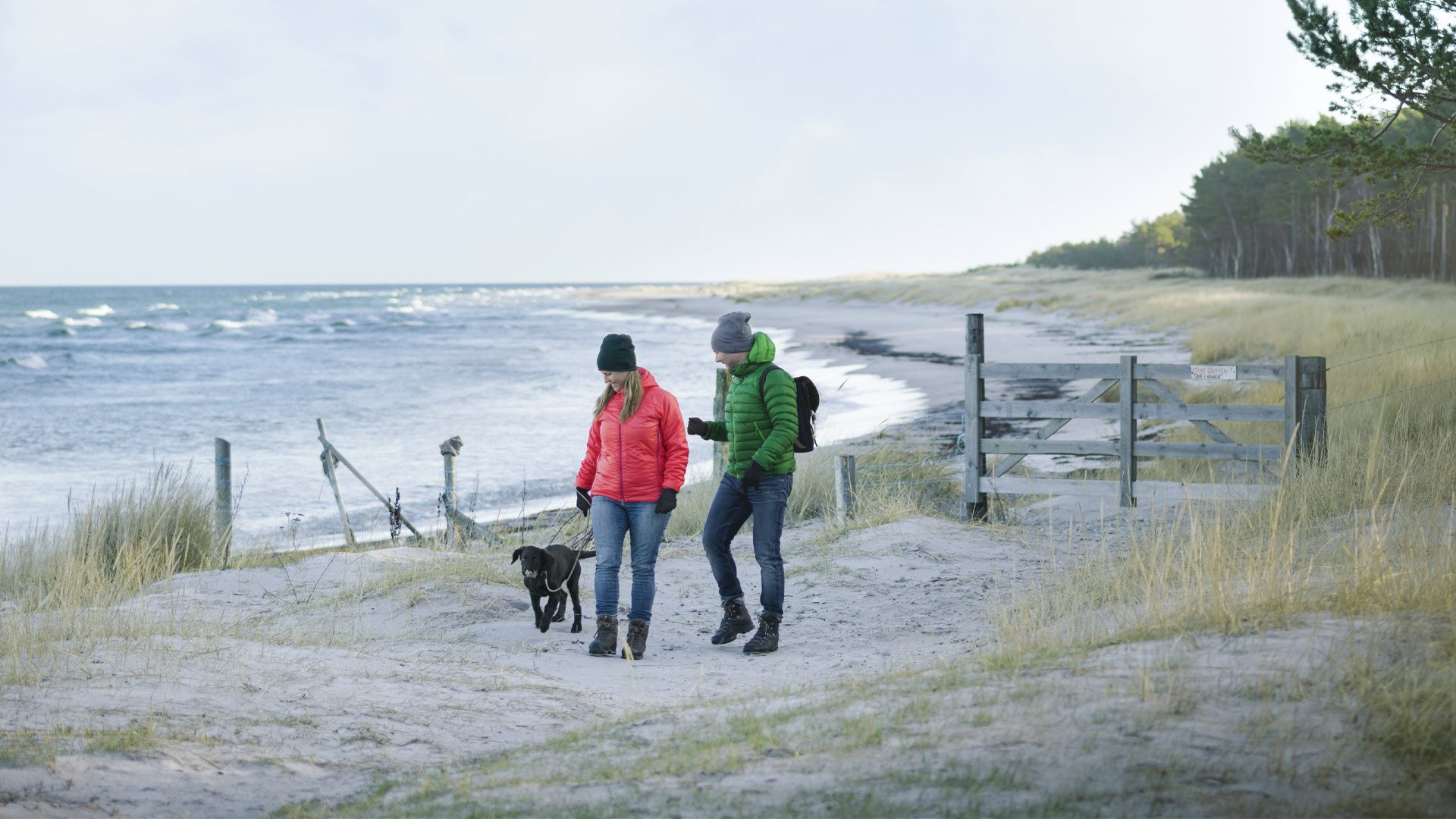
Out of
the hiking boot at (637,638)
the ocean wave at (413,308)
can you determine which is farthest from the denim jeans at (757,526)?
the ocean wave at (413,308)

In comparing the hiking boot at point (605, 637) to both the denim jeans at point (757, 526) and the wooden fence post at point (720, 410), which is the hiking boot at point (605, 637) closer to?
the denim jeans at point (757, 526)

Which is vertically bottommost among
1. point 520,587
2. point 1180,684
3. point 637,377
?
point 520,587

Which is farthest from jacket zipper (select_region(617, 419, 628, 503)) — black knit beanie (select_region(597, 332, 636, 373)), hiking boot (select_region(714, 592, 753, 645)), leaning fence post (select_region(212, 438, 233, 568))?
leaning fence post (select_region(212, 438, 233, 568))

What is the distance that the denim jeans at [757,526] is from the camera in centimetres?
650

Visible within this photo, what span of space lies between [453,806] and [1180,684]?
2.63 m

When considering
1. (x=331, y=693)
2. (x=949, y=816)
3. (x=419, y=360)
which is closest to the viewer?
(x=949, y=816)

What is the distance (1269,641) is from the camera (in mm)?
4777

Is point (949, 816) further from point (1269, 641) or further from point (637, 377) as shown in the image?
point (637, 377)

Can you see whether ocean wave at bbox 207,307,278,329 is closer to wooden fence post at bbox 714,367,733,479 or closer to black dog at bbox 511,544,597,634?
wooden fence post at bbox 714,367,733,479

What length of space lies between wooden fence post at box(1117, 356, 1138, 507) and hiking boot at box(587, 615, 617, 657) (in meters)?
5.12

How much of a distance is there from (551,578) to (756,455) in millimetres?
1597

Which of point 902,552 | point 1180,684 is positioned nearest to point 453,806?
point 1180,684

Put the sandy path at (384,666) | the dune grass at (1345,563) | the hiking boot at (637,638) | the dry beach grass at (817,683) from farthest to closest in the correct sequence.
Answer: the hiking boot at (637,638) < the sandy path at (384,666) < the dune grass at (1345,563) < the dry beach grass at (817,683)

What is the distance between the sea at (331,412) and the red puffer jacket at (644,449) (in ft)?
14.8
